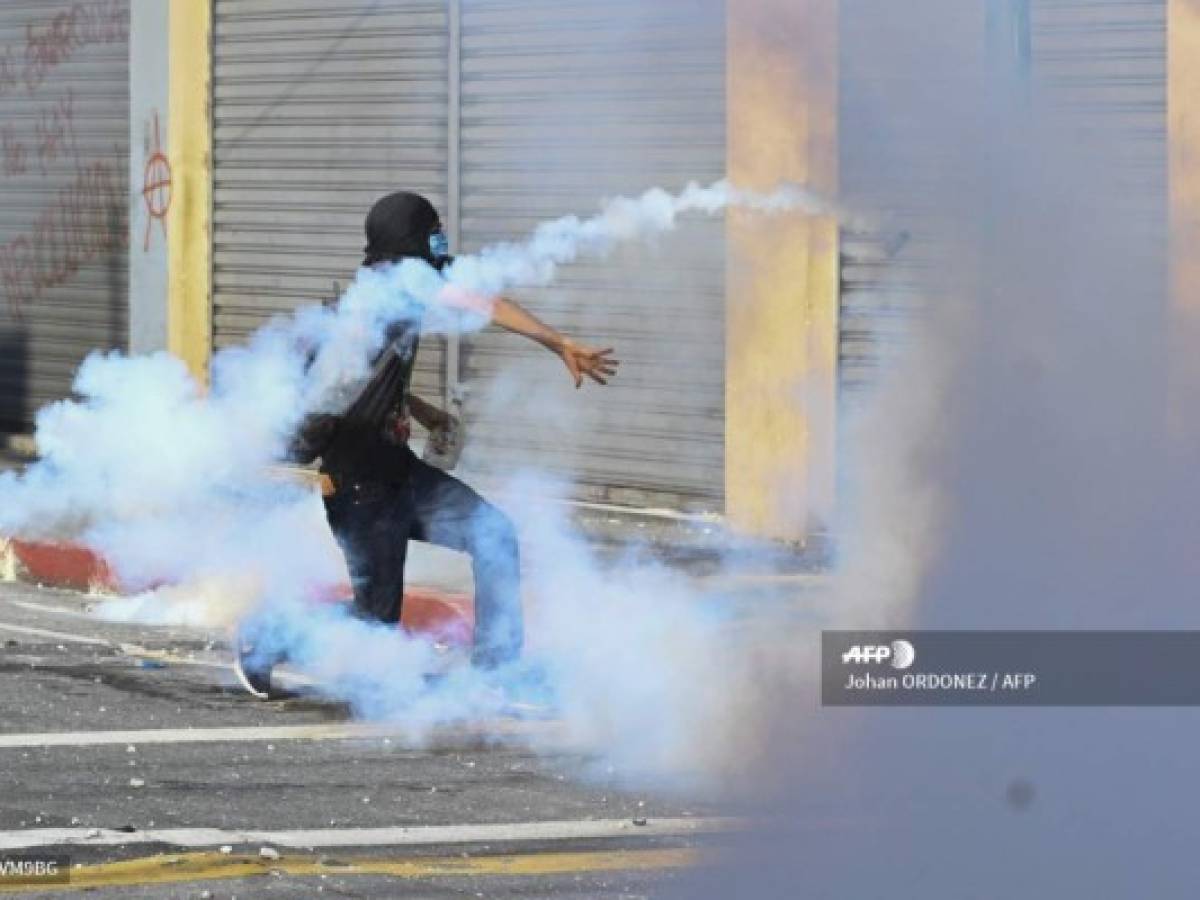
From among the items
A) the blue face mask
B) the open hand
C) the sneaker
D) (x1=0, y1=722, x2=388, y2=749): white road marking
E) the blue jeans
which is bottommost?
(x1=0, y1=722, x2=388, y2=749): white road marking

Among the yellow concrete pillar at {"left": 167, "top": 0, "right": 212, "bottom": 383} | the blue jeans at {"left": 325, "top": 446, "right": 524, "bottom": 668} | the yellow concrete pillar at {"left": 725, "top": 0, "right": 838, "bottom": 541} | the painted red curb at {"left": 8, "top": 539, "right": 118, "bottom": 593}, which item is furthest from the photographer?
the yellow concrete pillar at {"left": 167, "top": 0, "right": 212, "bottom": 383}

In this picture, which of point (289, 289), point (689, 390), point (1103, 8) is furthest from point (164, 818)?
point (289, 289)

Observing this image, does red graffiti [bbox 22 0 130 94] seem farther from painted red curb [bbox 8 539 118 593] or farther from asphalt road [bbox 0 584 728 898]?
asphalt road [bbox 0 584 728 898]

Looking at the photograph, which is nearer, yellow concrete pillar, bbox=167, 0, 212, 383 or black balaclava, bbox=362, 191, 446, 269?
black balaclava, bbox=362, 191, 446, 269

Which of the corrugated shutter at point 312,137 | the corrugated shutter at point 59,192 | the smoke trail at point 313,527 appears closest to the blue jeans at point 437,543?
the smoke trail at point 313,527

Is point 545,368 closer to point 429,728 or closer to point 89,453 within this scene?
point 89,453

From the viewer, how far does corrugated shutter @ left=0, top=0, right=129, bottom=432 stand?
21.1 meters

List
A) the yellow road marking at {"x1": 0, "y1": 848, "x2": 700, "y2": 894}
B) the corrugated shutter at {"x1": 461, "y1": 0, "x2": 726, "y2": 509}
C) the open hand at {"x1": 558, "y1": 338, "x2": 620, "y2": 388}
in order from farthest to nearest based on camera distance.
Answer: the corrugated shutter at {"x1": 461, "y1": 0, "x2": 726, "y2": 509}, the open hand at {"x1": 558, "y1": 338, "x2": 620, "y2": 388}, the yellow road marking at {"x1": 0, "y1": 848, "x2": 700, "y2": 894}

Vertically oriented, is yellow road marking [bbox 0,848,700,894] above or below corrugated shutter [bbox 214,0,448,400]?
below

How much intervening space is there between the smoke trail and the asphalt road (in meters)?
0.25

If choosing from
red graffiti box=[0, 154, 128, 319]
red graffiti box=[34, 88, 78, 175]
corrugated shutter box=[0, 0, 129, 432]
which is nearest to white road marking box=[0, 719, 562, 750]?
corrugated shutter box=[0, 0, 129, 432]

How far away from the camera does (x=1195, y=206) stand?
956cm

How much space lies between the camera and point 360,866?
8.28 meters

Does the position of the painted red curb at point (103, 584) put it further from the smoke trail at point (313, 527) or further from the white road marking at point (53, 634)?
the white road marking at point (53, 634)
